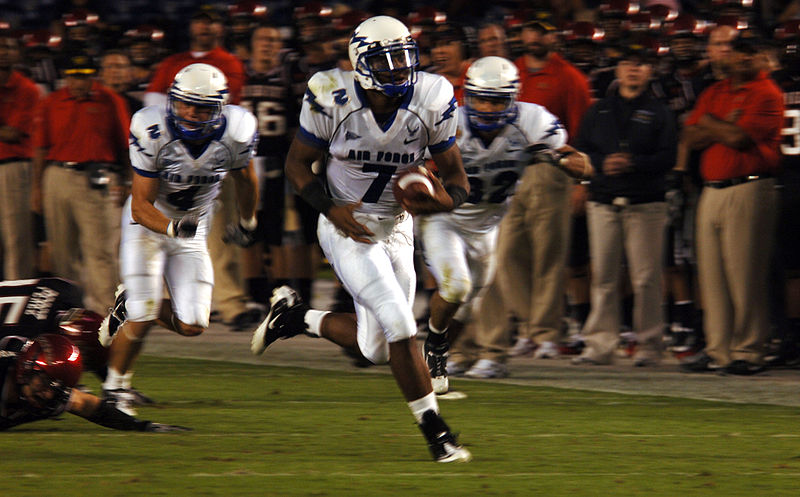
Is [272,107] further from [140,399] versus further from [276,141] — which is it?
[140,399]

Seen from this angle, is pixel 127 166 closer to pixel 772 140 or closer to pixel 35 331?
pixel 35 331

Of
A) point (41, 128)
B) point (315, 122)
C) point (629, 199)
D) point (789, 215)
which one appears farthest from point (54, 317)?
point (789, 215)

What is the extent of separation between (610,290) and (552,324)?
1.86 ft

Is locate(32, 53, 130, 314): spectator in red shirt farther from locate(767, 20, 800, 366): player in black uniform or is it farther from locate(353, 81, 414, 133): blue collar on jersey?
locate(767, 20, 800, 366): player in black uniform

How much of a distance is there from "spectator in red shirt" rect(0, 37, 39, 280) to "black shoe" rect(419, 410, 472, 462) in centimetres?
550

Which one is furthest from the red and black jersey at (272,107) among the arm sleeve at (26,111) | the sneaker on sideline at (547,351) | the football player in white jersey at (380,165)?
the football player in white jersey at (380,165)

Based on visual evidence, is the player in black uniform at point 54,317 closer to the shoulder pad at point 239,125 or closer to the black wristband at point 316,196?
the shoulder pad at point 239,125

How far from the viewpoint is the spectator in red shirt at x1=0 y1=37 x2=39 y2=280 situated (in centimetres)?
991

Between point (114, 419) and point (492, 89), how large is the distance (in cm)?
266

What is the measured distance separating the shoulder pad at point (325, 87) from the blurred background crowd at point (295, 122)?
8.83ft

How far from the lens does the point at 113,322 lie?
683 centimetres

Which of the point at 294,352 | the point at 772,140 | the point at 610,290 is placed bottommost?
the point at 294,352

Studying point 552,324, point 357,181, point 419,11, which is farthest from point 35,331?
point 419,11

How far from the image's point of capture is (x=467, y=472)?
5297 millimetres
